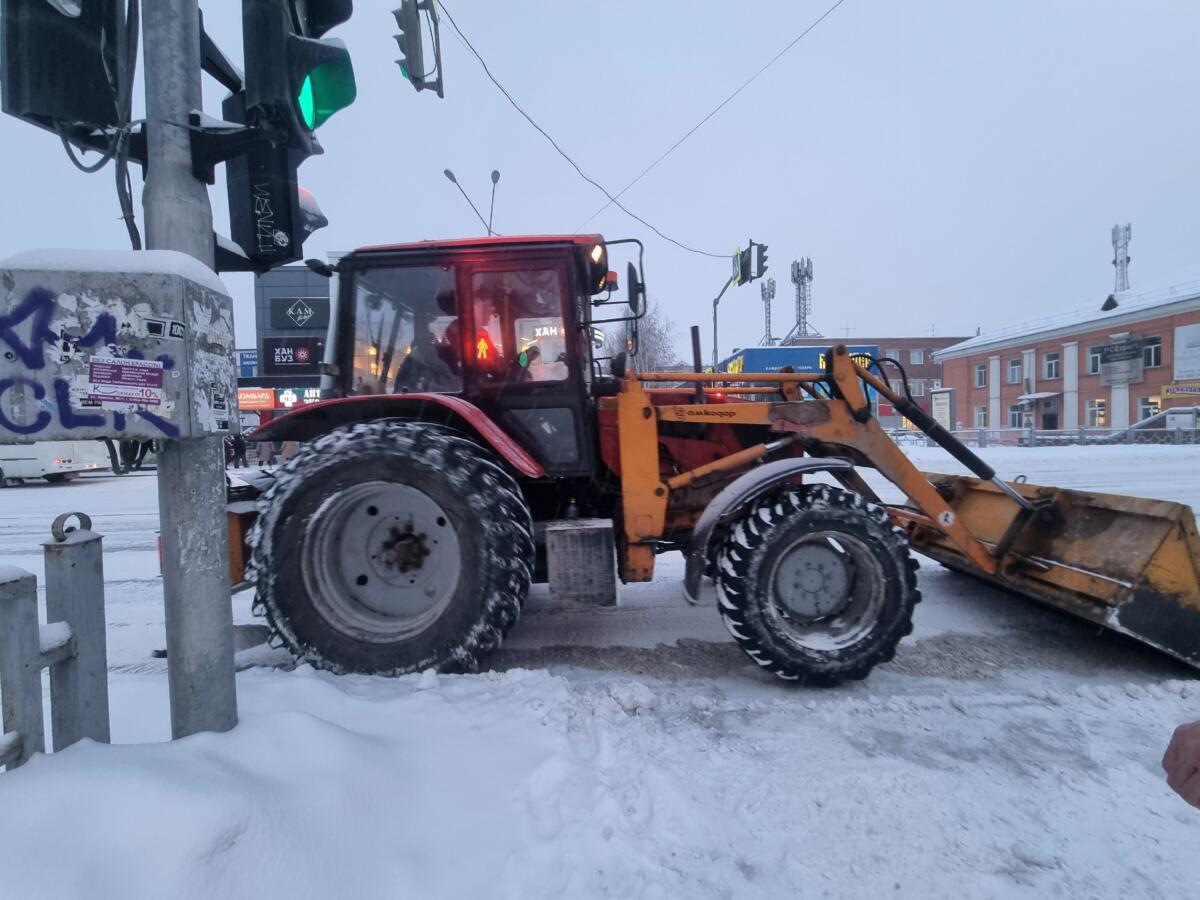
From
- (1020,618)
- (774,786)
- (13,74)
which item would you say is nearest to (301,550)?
(13,74)

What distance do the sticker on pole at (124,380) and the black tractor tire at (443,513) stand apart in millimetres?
1387

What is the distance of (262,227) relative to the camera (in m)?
2.25

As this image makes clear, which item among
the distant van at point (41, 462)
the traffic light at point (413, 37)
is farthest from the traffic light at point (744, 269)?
the distant van at point (41, 462)

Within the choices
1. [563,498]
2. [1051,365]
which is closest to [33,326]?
[563,498]

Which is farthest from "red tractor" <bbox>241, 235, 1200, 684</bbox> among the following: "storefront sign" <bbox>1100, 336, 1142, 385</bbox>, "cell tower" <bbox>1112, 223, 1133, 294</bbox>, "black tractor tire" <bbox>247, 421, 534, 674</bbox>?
"cell tower" <bbox>1112, 223, 1133, 294</bbox>

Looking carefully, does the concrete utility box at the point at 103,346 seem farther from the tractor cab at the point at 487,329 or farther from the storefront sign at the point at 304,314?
the storefront sign at the point at 304,314

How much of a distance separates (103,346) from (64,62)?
2.94 feet

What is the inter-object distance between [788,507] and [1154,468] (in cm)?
1553

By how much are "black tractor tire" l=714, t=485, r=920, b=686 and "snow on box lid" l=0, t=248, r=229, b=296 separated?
2630 mm

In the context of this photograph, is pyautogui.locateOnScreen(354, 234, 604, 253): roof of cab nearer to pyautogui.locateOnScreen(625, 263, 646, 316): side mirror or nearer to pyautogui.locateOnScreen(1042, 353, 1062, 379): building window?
pyautogui.locateOnScreen(625, 263, 646, 316): side mirror

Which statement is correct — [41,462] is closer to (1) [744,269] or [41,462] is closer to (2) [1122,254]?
(1) [744,269]

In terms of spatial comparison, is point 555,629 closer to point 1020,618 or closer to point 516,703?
point 516,703

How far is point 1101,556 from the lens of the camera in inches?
150

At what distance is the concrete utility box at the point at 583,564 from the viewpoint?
11.6 feet
